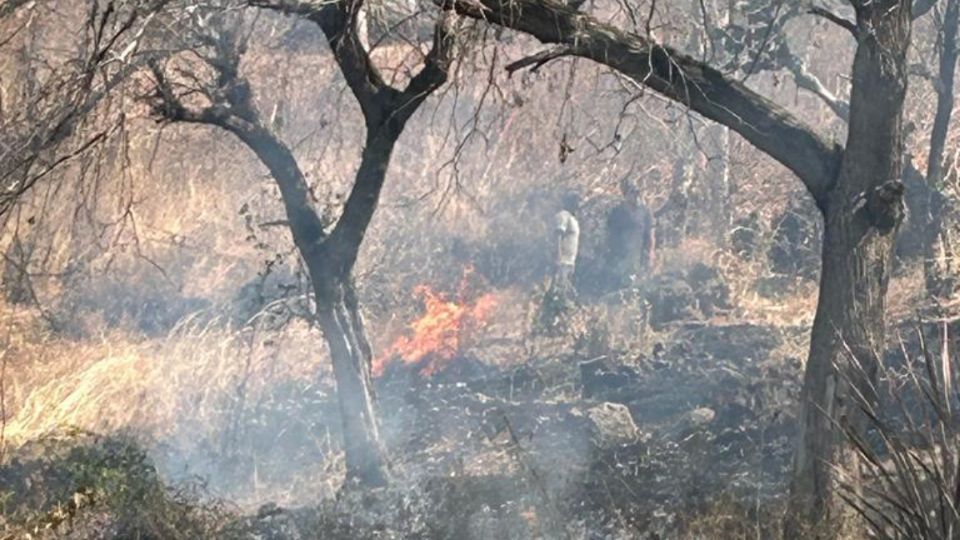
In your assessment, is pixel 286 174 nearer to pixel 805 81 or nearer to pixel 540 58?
pixel 540 58

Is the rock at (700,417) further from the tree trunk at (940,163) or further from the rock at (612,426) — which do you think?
the tree trunk at (940,163)

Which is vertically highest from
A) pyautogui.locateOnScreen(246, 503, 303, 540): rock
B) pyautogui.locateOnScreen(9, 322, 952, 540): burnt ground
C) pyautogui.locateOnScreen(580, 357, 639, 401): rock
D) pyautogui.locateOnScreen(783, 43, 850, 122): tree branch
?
pyautogui.locateOnScreen(783, 43, 850, 122): tree branch

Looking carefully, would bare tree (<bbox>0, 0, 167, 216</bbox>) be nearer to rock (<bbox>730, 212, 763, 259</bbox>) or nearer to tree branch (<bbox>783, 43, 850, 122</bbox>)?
tree branch (<bbox>783, 43, 850, 122</bbox>)

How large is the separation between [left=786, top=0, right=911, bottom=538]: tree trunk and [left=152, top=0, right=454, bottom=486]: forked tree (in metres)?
3.50

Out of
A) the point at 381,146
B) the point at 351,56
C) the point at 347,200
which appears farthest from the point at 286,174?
the point at 351,56

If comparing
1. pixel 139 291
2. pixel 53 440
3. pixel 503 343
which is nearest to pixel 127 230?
pixel 139 291

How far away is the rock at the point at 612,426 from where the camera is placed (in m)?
12.8

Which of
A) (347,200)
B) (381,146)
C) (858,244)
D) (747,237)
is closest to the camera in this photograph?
(858,244)

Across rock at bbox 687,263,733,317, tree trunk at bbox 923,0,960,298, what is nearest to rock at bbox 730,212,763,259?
rock at bbox 687,263,733,317

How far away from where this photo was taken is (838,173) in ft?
28.4

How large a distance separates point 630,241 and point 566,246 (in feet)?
3.74

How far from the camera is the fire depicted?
54.7ft

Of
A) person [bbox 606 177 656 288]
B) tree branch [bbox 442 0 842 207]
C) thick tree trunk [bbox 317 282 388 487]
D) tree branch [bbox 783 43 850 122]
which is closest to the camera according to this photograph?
tree branch [bbox 442 0 842 207]

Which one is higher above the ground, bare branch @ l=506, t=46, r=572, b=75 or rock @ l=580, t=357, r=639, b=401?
bare branch @ l=506, t=46, r=572, b=75
